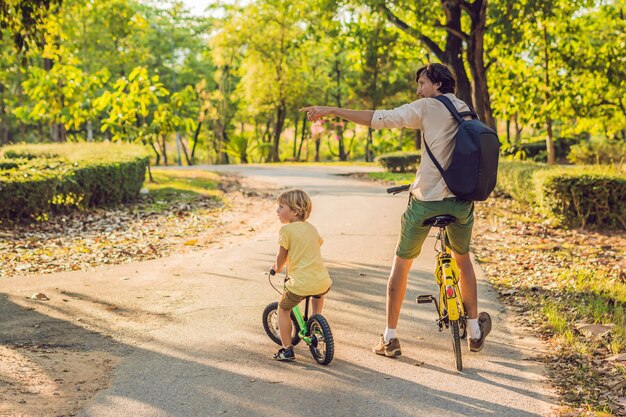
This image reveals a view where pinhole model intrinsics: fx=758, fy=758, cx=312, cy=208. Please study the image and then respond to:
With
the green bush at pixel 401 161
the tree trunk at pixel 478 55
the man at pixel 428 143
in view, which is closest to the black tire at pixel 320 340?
the man at pixel 428 143

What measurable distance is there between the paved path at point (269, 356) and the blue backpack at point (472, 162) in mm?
1278

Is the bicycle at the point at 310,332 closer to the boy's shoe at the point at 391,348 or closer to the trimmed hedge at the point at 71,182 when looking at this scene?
the boy's shoe at the point at 391,348

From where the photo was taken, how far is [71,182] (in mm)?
14398

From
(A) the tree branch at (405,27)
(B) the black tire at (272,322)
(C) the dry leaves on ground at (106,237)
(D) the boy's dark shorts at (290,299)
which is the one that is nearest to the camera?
(D) the boy's dark shorts at (290,299)

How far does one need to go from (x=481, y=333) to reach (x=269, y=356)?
157 centimetres

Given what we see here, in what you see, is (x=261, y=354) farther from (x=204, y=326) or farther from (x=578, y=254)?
(x=578, y=254)

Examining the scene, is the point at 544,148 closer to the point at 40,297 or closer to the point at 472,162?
the point at 40,297

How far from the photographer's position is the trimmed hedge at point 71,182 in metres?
12.8

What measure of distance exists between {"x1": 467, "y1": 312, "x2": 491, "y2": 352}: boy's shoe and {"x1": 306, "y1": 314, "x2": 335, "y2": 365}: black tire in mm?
1039

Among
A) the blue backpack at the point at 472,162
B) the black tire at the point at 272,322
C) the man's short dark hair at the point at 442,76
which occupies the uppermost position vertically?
the man's short dark hair at the point at 442,76

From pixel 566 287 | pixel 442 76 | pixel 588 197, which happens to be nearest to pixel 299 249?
pixel 442 76

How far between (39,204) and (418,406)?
1035cm

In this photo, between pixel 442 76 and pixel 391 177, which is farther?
pixel 391 177

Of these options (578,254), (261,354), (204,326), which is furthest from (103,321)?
(578,254)
